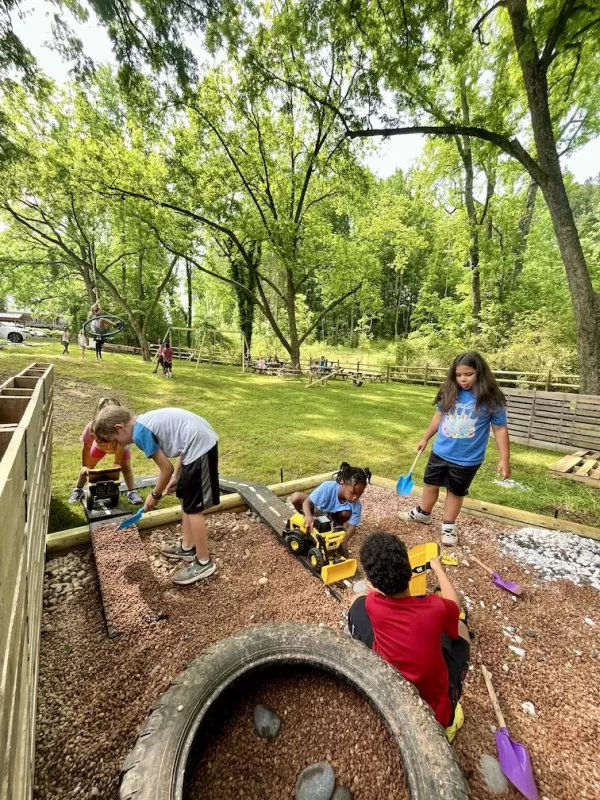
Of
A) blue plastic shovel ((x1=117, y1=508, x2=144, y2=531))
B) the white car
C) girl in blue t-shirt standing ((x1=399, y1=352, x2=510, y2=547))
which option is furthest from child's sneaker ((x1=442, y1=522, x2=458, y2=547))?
the white car

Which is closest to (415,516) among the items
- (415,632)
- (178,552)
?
(415,632)

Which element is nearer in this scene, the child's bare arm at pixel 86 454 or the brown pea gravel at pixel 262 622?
the brown pea gravel at pixel 262 622

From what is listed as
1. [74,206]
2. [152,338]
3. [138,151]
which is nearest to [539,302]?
[138,151]

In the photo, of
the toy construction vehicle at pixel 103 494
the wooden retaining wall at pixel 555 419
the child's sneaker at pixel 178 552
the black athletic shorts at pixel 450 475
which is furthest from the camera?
the wooden retaining wall at pixel 555 419

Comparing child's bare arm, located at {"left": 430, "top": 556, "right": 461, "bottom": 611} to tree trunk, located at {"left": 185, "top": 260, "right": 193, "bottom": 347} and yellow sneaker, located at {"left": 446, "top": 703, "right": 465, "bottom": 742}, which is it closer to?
yellow sneaker, located at {"left": 446, "top": 703, "right": 465, "bottom": 742}

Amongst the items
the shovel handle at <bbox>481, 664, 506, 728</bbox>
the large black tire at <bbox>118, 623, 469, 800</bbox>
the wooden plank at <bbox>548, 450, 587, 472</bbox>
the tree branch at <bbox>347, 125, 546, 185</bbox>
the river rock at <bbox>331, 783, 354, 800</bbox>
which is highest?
the tree branch at <bbox>347, 125, 546, 185</bbox>

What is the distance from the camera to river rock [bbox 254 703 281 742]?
1437 mm

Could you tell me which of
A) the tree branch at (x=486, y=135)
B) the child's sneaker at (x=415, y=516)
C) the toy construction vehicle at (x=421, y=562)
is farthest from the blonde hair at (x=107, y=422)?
the tree branch at (x=486, y=135)

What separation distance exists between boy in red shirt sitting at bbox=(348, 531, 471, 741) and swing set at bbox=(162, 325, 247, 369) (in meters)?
18.6

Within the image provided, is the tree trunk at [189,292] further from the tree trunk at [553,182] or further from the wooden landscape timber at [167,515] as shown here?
the wooden landscape timber at [167,515]

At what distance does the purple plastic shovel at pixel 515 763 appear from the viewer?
4.77 feet

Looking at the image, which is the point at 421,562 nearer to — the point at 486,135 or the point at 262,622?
the point at 262,622

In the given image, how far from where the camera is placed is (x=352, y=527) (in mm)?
3098

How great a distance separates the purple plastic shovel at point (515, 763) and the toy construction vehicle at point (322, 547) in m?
1.22
